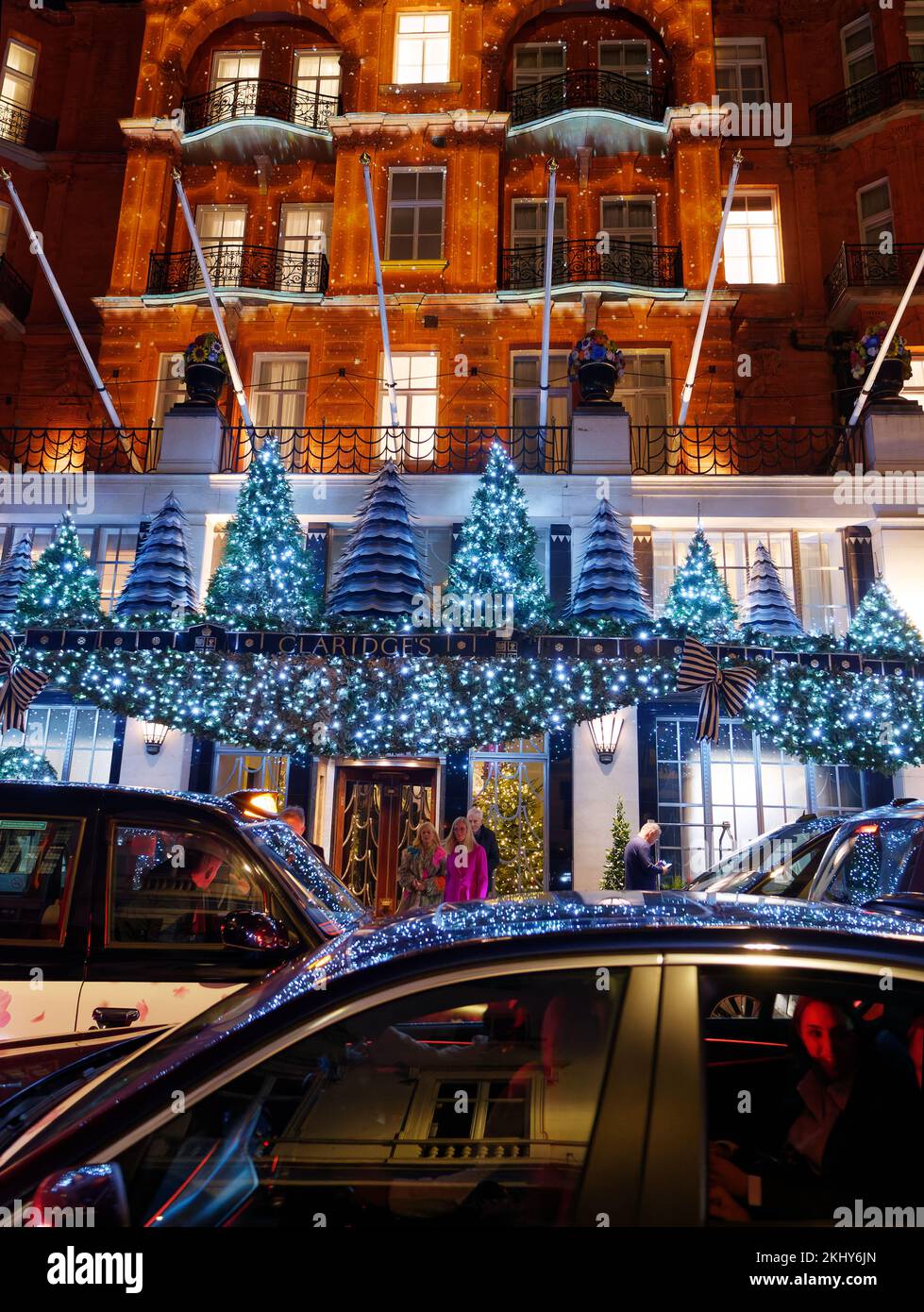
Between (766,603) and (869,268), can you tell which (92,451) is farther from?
(869,268)

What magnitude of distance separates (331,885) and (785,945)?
3.63 metres

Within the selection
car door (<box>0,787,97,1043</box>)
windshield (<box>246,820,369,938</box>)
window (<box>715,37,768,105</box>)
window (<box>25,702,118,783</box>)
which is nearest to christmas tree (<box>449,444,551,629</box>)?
window (<box>25,702,118,783</box>)

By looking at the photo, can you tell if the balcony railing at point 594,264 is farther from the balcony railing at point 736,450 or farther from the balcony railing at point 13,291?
the balcony railing at point 13,291

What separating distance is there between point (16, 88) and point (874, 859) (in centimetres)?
2784

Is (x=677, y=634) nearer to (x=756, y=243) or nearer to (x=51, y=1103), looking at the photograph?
(x=51, y=1103)

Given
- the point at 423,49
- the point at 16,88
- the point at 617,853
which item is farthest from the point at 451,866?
the point at 16,88

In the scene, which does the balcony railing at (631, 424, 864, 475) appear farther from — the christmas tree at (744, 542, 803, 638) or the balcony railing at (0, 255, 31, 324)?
the balcony railing at (0, 255, 31, 324)

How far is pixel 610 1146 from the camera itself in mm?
1880

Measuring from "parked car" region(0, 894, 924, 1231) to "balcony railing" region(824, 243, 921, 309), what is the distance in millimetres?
20866

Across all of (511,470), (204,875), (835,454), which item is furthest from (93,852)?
(835,454)

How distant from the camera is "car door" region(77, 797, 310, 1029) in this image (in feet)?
14.4

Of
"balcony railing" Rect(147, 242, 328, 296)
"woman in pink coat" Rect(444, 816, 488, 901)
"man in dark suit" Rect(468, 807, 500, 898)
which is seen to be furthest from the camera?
"balcony railing" Rect(147, 242, 328, 296)

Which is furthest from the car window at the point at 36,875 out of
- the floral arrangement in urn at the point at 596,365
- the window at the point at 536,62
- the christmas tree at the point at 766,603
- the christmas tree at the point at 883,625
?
the window at the point at 536,62

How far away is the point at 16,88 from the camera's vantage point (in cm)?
2341
